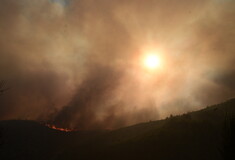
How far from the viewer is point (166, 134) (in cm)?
11131

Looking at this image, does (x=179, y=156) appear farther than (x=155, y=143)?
No

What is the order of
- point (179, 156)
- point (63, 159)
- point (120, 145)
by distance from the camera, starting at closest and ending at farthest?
point (179, 156) < point (120, 145) < point (63, 159)

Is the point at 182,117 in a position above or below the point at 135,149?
above

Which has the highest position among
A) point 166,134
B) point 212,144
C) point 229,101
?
point 229,101

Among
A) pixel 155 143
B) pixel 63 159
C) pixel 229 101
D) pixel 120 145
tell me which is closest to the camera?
pixel 155 143

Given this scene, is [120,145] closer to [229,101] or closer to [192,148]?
[192,148]

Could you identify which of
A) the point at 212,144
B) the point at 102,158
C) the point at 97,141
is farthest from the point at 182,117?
the point at 97,141

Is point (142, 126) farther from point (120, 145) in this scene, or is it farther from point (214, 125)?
point (214, 125)

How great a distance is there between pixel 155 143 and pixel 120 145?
22.6m

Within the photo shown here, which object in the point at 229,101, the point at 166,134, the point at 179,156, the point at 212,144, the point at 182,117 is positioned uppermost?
the point at 229,101

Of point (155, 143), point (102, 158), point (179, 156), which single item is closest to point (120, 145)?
point (102, 158)

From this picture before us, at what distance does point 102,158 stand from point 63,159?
2029 inches

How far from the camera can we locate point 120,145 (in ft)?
395

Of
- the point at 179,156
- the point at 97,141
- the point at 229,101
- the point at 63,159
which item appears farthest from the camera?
the point at 97,141
